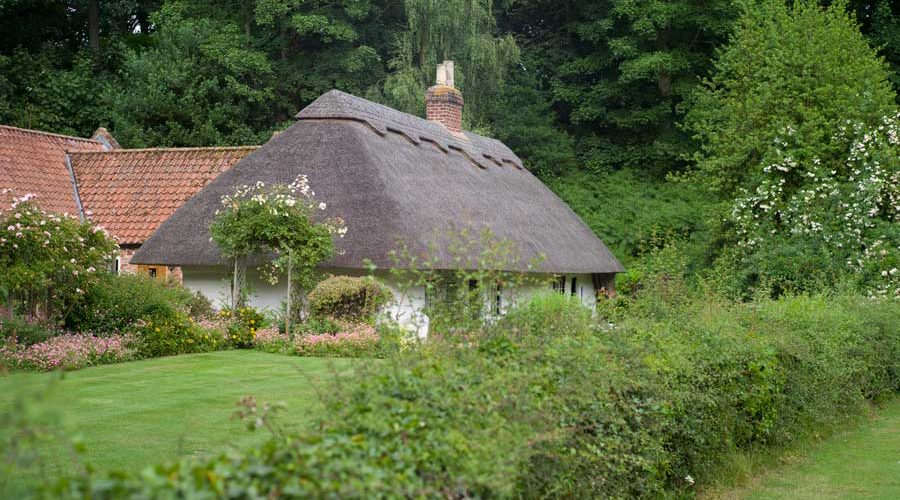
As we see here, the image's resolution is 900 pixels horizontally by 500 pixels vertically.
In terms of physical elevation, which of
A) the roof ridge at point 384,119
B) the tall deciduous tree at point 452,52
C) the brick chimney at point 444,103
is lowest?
the roof ridge at point 384,119

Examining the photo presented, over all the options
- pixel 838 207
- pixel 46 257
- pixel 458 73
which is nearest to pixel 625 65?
pixel 458 73

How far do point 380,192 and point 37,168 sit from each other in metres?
10.3

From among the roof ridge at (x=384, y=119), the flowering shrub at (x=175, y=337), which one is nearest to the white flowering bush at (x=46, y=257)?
the flowering shrub at (x=175, y=337)

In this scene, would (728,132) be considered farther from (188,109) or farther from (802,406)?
(188,109)

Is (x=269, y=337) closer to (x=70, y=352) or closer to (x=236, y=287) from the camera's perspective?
(x=236, y=287)

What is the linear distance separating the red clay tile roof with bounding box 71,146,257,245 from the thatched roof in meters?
3.09

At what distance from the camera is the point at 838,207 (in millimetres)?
18562

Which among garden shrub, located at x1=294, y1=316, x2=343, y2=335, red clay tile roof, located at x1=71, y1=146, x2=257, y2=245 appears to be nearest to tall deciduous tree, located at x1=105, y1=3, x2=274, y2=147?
red clay tile roof, located at x1=71, y1=146, x2=257, y2=245

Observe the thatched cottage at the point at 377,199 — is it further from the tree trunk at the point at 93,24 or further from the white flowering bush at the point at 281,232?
the tree trunk at the point at 93,24

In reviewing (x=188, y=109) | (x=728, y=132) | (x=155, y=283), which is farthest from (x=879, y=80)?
(x=188, y=109)

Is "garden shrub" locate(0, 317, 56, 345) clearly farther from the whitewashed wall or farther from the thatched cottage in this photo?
the thatched cottage

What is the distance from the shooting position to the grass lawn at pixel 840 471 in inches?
301

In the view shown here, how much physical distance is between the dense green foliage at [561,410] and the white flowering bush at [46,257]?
26.5 ft

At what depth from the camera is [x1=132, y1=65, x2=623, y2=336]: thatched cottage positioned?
647 inches
